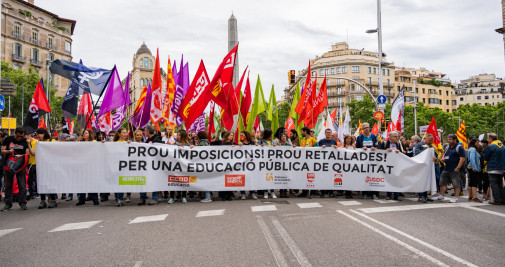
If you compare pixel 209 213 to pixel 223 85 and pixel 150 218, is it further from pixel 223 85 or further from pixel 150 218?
pixel 223 85

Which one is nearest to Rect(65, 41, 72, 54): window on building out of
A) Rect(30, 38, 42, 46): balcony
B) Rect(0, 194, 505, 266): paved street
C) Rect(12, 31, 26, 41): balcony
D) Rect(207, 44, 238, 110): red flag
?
Rect(30, 38, 42, 46): balcony

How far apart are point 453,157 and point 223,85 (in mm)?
6266

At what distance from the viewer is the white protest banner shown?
29.8ft

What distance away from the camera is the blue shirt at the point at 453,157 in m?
9.98

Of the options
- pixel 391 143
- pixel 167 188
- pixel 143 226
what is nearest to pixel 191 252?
pixel 143 226

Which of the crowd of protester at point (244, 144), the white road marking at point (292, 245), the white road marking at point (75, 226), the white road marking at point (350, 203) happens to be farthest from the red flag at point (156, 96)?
the white road marking at point (292, 245)

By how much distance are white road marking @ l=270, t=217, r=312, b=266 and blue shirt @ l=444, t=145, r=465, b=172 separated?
568 cm

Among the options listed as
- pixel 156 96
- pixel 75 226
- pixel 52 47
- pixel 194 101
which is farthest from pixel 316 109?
pixel 52 47

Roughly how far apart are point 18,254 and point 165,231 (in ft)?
6.39

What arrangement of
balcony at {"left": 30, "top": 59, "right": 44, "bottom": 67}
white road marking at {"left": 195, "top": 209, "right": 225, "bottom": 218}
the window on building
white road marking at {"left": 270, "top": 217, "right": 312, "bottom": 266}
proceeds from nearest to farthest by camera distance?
white road marking at {"left": 270, "top": 217, "right": 312, "bottom": 266} → white road marking at {"left": 195, "top": 209, "right": 225, "bottom": 218} → balcony at {"left": 30, "top": 59, "right": 44, "bottom": 67} → the window on building

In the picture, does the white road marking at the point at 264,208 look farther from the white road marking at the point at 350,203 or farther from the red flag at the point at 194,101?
the red flag at the point at 194,101

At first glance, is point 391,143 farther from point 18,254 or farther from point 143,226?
point 18,254

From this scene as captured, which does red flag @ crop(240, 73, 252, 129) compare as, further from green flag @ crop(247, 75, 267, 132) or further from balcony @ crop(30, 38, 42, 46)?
balcony @ crop(30, 38, 42, 46)

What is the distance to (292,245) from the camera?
5.09 meters
